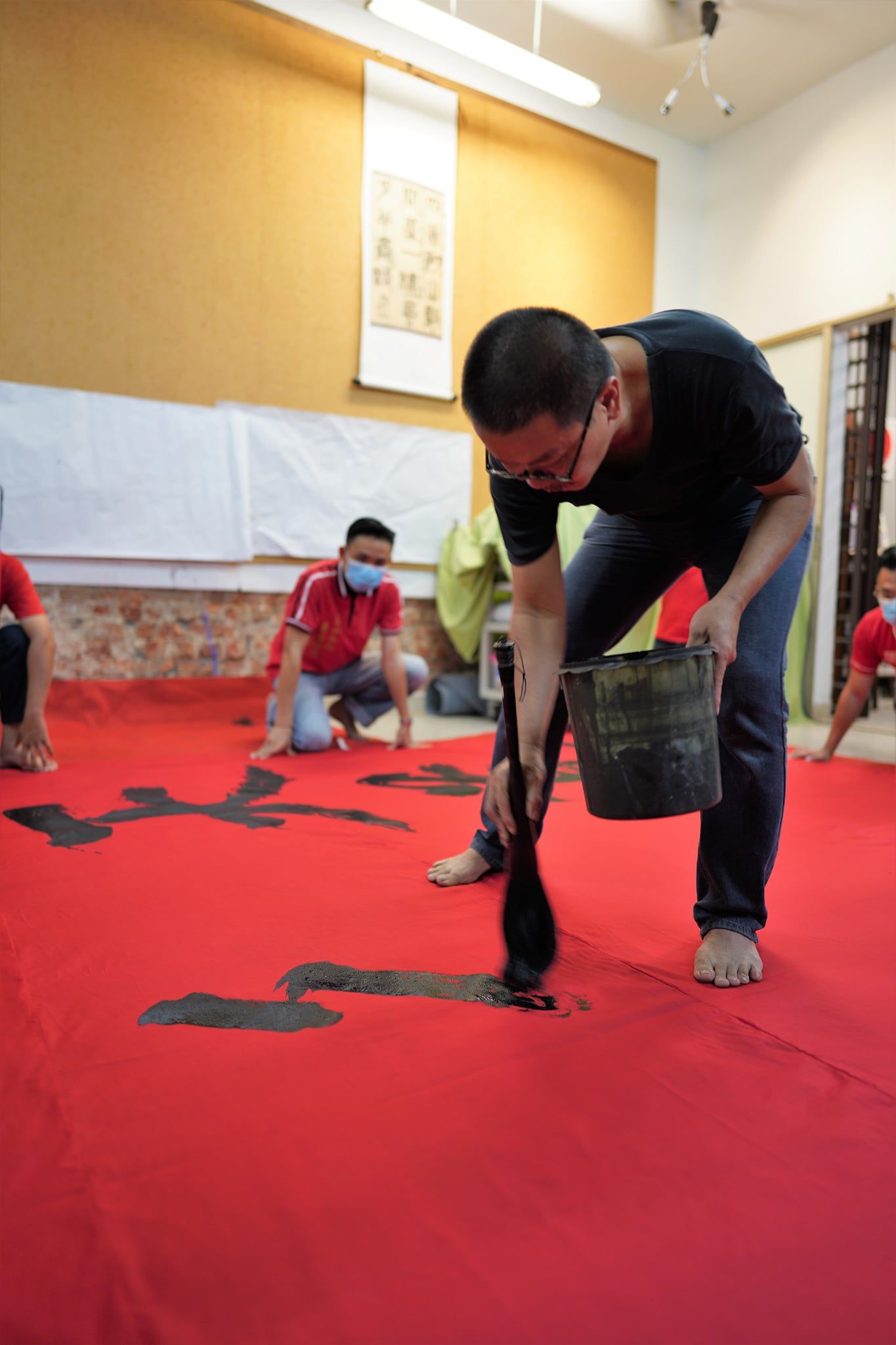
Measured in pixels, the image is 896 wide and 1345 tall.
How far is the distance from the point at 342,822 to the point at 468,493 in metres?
3.17

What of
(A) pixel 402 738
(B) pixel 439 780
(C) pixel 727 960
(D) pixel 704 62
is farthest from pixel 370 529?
(D) pixel 704 62

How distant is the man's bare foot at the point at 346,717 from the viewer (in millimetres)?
3564

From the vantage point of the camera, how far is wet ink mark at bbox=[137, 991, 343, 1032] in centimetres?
108

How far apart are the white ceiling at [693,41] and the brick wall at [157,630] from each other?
119 inches

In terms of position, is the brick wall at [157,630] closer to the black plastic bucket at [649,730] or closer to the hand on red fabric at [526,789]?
the hand on red fabric at [526,789]

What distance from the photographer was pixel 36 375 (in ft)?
12.5

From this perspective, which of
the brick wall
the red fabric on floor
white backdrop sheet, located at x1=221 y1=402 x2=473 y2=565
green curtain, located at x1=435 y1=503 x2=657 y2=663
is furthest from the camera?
green curtain, located at x1=435 y1=503 x2=657 y2=663

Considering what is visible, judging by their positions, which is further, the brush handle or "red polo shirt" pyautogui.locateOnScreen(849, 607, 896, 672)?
"red polo shirt" pyautogui.locateOnScreen(849, 607, 896, 672)

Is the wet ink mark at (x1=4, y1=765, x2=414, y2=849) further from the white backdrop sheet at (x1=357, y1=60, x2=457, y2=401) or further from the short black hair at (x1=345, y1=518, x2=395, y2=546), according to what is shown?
the white backdrop sheet at (x1=357, y1=60, x2=457, y2=401)

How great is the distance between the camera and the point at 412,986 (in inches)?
46.8

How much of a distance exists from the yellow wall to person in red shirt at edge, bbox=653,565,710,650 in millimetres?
1635

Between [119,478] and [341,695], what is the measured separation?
1.45 meters

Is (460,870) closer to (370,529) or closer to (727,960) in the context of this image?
(727,960)

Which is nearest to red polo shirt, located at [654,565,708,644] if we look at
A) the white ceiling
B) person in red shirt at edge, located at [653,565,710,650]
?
person in red shirt at edge, located at [653,565,710,650]
